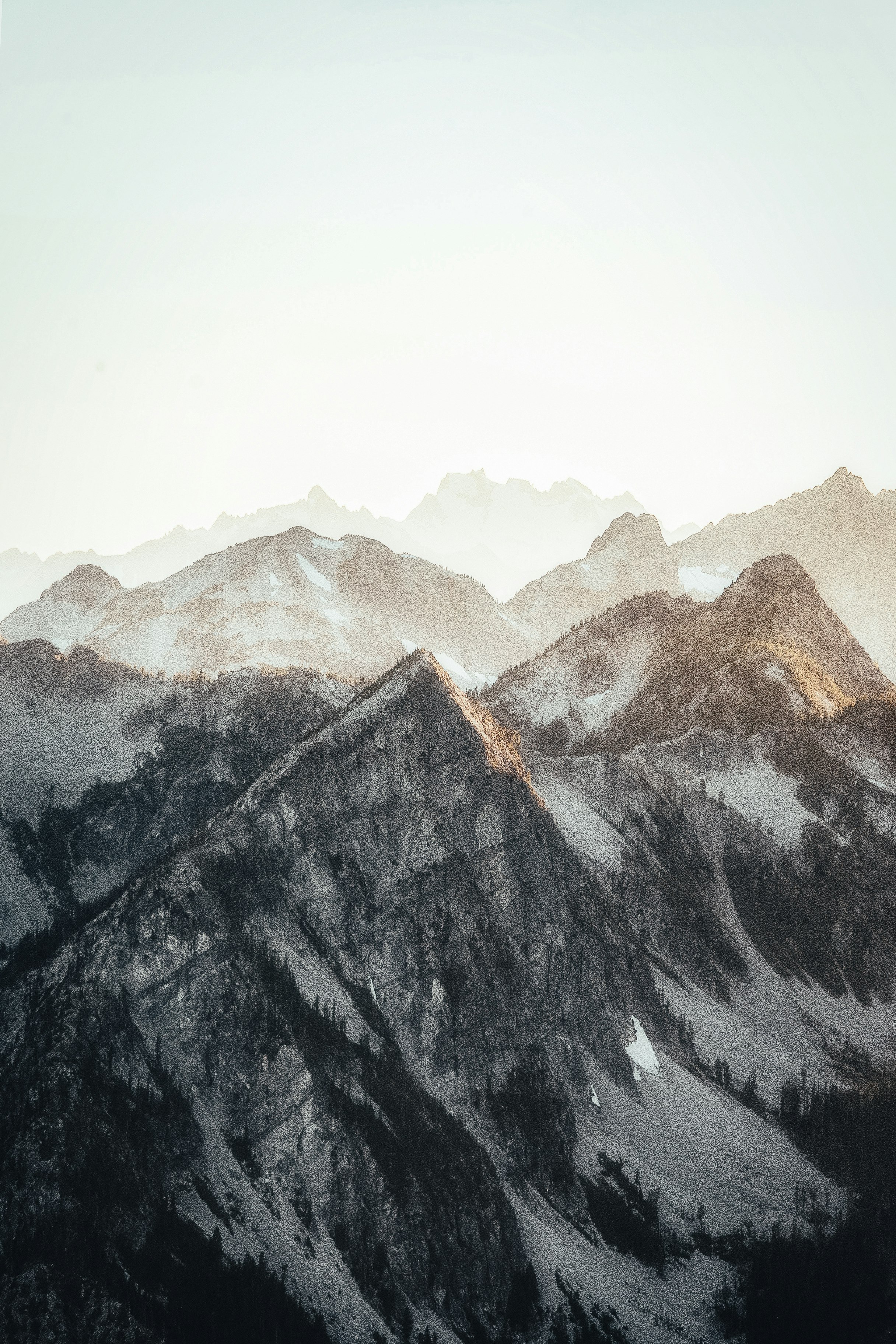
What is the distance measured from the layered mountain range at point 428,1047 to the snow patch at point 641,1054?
0.65m

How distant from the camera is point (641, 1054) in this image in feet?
319

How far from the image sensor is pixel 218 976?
7744 cm

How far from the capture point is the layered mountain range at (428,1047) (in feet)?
209

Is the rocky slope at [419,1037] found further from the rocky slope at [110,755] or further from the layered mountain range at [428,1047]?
the rocky slope at [110,755]

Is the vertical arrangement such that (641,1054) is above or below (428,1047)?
Answer: below

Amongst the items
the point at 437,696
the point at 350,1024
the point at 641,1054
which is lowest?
the point at 641,1054

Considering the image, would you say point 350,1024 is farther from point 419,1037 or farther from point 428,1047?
point 428,1047

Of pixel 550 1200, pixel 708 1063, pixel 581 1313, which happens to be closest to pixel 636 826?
pixel 708 1063

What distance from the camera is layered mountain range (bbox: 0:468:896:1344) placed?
63781mm

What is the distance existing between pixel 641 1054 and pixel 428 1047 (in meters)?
25.6

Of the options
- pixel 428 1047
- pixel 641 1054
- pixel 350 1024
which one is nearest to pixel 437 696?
pixel 350 1024

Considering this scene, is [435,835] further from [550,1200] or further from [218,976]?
[550,1200]

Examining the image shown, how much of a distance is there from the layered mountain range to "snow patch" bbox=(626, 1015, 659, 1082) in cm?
65

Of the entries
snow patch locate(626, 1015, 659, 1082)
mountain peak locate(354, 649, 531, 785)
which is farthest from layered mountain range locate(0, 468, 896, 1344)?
snow patch locate(626, 1015, 659, 1082)
